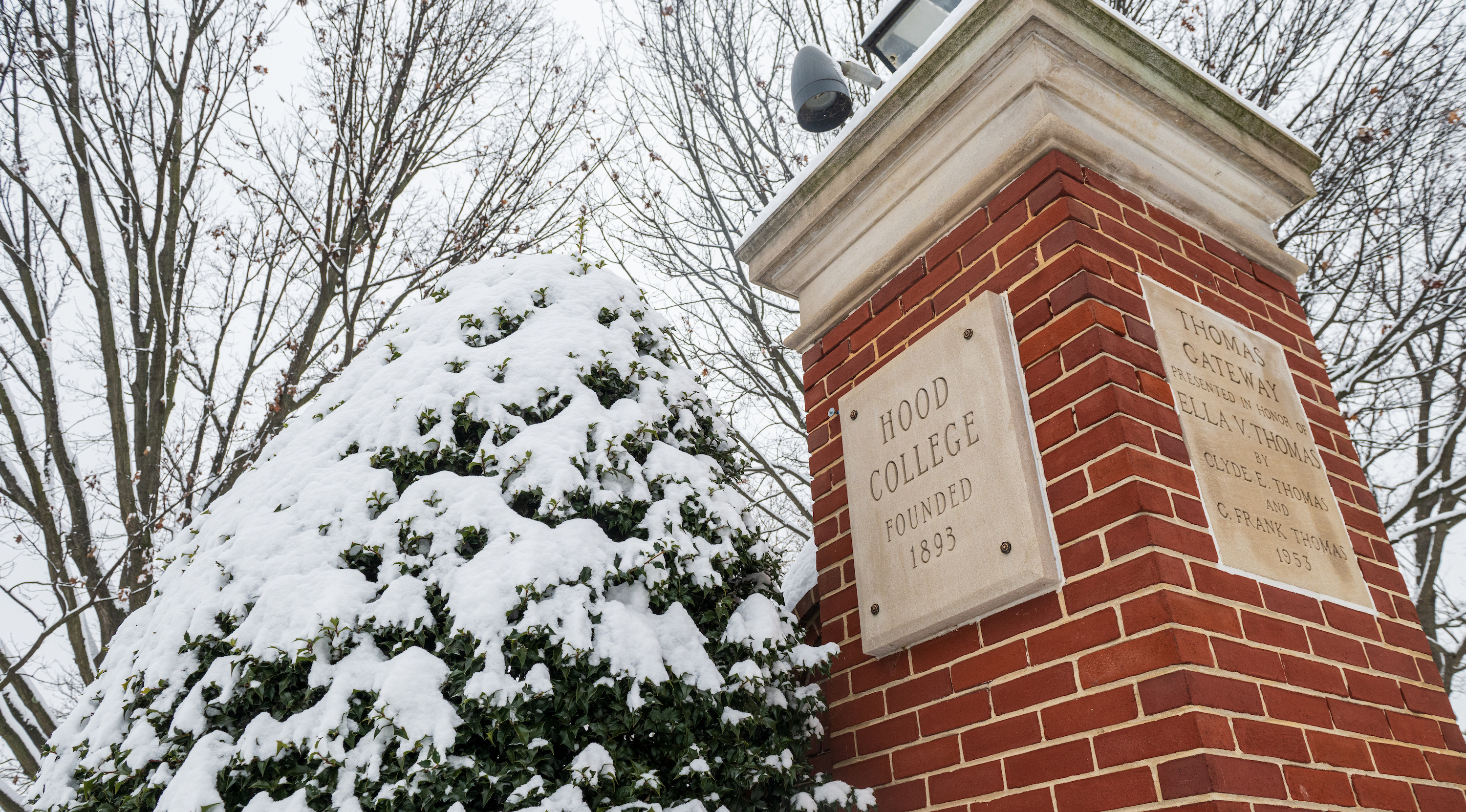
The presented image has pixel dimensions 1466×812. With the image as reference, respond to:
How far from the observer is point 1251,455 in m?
2.24

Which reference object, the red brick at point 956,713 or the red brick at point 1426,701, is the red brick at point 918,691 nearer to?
the red brick at point 956,713

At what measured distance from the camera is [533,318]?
275 cm

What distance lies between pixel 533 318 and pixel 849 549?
4.23ft

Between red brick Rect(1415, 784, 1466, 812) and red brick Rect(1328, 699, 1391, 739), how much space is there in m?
0.15

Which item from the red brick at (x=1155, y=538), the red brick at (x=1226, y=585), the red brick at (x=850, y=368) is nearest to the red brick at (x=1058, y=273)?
the red brick at (x=1155, y=538)

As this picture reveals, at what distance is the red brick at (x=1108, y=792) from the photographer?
170 cm

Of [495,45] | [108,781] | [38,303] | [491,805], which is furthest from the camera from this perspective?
[495,45]

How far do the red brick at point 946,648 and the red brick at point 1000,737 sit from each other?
0.63 feet

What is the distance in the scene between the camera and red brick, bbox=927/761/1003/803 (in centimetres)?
204

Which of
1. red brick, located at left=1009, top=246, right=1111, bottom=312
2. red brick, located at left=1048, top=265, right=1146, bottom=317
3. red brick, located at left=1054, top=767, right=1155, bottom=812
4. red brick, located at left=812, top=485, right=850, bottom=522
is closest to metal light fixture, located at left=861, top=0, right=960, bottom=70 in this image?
red brick, located at left=1009, top=246, right=1111, bottom=312

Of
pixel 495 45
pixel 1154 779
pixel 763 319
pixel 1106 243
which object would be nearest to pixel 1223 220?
pixel 1106 243

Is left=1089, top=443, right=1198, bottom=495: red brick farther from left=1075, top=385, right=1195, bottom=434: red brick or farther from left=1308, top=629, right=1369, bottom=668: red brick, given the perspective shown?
left=1308, top=629, right=1369, bottom=668: red brick

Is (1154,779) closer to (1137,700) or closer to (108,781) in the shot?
(1137,700)

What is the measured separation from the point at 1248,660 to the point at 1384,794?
517 millimetres
